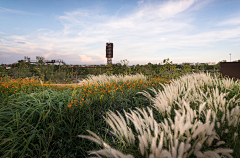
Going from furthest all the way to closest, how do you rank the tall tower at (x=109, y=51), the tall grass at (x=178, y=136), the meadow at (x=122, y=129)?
the tall tower at (x=109, y=51)
the meadow at (x=122, y=129)
the tall grass at (x=178, y=136)

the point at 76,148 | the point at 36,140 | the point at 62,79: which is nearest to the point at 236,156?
the point at 76,148

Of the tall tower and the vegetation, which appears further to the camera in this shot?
the tall tower

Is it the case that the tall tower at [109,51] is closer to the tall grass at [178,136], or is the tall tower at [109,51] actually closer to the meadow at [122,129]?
the meadow at [122,129]

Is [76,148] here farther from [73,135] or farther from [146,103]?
[146,103]

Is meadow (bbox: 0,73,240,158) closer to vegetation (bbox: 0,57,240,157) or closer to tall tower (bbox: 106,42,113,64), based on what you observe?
vegetation (bbox: 0,57,240,157)

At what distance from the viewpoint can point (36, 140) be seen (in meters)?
2.13

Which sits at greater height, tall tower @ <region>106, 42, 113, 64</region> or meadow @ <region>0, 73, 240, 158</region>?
tall tower @ <region>106, 42, 113, 64</region>

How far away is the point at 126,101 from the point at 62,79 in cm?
985

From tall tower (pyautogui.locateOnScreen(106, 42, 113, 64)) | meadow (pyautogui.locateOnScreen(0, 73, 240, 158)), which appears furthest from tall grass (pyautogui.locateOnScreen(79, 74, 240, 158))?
tall tower (pyautogui.locateOnScreen(106, 42, 113, 64))

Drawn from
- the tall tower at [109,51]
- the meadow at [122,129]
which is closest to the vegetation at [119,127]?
the meadow at [122,129]

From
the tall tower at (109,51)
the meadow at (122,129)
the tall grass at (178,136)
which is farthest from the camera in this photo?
the tall tower at (109,51)

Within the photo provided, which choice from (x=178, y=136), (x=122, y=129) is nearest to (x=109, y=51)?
(x=122, y=129)

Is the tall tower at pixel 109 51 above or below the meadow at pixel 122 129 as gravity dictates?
above

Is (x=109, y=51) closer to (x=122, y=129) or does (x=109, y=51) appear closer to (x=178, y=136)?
(x=122, y=129)
